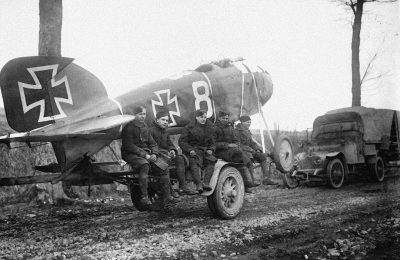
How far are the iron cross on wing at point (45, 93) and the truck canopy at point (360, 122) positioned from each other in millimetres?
10998

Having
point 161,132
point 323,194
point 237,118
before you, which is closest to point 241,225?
point 161,132

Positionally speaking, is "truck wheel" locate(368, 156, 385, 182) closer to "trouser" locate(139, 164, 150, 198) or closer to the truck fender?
Result: the truck fender

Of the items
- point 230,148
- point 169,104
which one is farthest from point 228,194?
point 169,104

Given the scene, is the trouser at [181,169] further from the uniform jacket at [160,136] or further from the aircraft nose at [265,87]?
the aircraft nose at [265,87]

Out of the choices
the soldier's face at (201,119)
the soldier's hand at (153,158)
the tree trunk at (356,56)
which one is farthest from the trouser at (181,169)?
the tree trunk at (356,56)

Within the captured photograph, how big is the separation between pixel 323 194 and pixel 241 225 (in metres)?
5.54

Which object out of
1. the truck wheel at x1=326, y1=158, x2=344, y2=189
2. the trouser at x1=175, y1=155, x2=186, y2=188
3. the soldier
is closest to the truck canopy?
the truck wheel at x1=326, y1=158, x2=344, y2=189

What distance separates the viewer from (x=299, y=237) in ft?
18.9

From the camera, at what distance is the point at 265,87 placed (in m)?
10.5

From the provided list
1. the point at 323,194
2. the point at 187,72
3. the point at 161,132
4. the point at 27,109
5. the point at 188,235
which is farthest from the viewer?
the point at 323,194

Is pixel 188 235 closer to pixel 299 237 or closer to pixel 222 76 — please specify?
pixel 299 237

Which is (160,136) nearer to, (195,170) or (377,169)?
(195,170)

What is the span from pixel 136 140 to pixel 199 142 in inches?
56.1

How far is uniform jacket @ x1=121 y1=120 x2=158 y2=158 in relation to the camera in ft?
20.9
